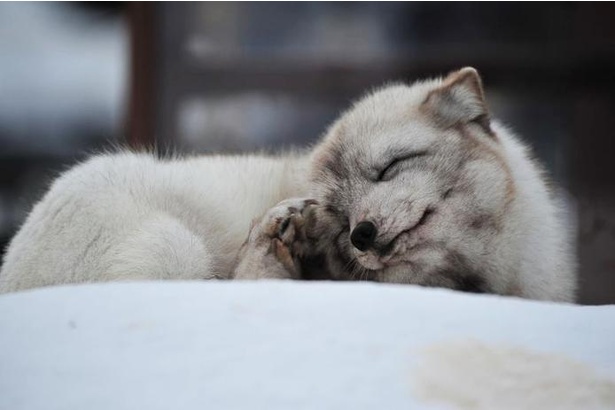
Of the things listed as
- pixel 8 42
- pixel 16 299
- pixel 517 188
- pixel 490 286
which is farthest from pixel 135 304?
pixel 8 42

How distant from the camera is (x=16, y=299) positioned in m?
1.56

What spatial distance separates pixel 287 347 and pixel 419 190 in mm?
778

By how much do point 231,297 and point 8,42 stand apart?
2.58m

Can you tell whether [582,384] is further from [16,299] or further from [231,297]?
[16,299]

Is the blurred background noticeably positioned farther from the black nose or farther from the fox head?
the black nose

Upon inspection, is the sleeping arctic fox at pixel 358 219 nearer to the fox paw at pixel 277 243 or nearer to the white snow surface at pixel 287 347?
the fox paw at pixel 277 243

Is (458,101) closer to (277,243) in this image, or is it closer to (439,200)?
(439,200)

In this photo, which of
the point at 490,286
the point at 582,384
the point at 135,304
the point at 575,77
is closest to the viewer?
the point at 582,384

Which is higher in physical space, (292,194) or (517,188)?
(517,188)

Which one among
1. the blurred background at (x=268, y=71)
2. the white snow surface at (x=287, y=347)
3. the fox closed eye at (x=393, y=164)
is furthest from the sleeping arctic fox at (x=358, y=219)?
the blurred background at (x=268, y=71)

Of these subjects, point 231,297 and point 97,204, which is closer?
point 231,297

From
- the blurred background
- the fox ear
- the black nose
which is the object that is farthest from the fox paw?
the blurred background

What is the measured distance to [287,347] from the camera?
132 centimetres

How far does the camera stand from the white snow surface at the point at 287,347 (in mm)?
1213
